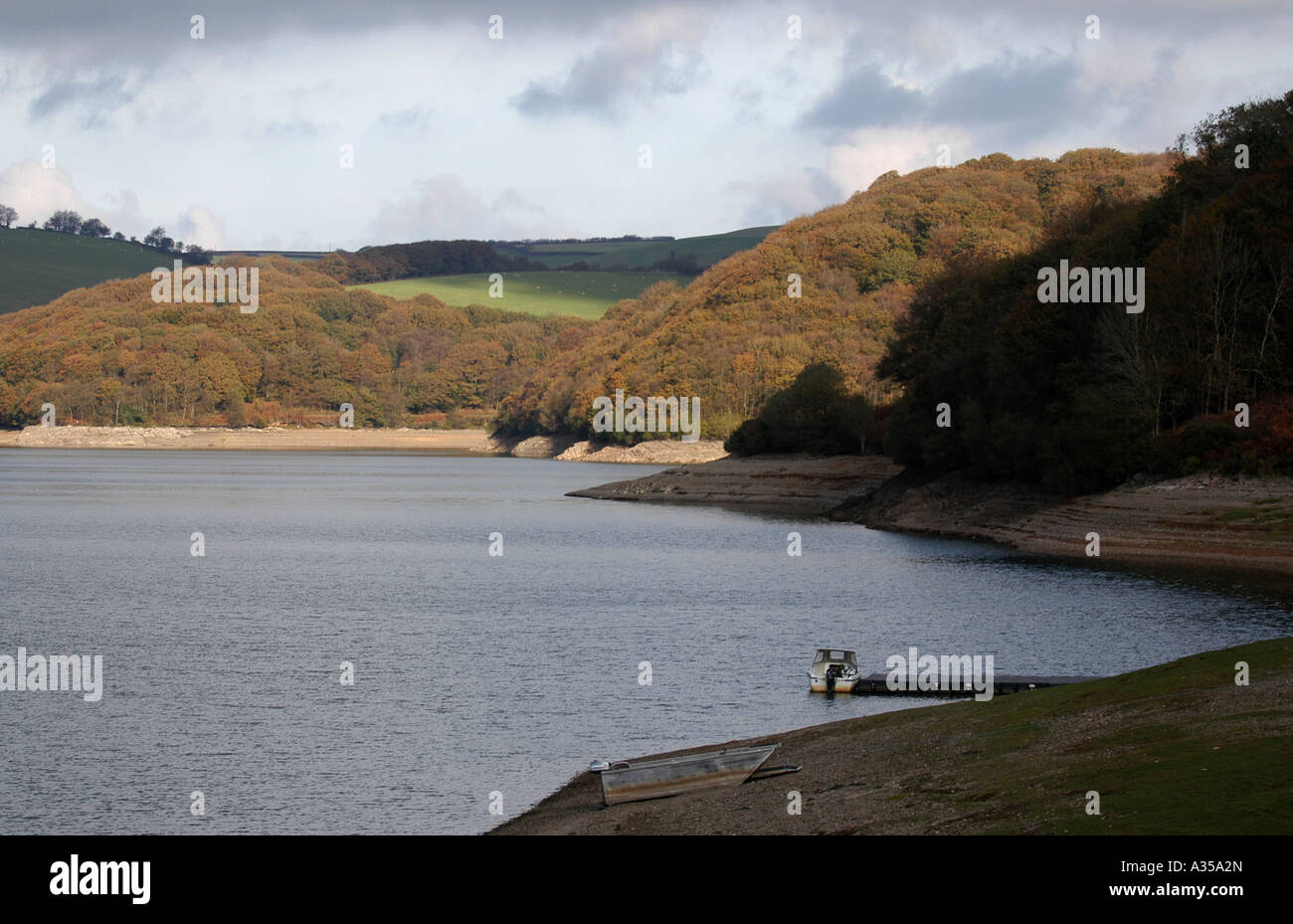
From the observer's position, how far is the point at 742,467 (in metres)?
112

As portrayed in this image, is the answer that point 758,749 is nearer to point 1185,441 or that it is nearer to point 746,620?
point 746,620

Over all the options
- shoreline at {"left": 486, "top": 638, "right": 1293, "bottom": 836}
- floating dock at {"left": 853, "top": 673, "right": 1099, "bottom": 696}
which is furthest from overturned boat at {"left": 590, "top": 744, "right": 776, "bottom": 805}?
floating dock at {"left": 853, "top": 673, "right": 1099, "bottom": 696}

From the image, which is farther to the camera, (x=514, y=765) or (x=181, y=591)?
(x=181, y=591)

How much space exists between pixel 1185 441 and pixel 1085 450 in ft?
17.8

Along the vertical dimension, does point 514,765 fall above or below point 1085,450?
below

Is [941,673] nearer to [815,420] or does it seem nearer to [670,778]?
[670,778]

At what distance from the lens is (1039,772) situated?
16453 millimetres

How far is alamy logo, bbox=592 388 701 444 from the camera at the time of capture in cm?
17050

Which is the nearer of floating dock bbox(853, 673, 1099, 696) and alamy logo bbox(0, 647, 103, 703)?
floating dock bbox(853, 673, 1099, 696)

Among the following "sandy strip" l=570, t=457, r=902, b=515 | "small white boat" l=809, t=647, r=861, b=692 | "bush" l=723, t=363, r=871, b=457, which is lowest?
"small white boat" l=809, t=647, r=861, b=692

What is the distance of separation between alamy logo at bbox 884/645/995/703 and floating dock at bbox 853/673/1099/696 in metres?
0.07

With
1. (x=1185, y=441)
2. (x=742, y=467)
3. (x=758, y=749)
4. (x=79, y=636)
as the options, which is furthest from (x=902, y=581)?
(x=742, y=467)
